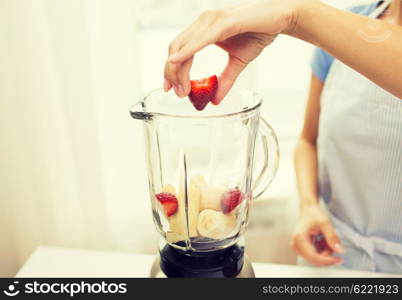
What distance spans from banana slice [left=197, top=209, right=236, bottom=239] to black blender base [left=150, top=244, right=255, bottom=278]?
27 mm

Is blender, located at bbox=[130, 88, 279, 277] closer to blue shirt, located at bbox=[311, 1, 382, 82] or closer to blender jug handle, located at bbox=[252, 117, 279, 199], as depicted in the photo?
blender jug handle, located at bbox=[252, 117, 279, 199]

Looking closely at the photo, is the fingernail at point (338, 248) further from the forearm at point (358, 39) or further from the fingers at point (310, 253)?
the forearm at point (358, 39)

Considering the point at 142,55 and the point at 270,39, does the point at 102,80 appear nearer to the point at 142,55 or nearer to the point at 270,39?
the point at 142,55

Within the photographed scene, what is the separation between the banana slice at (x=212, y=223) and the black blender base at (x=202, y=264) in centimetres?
3

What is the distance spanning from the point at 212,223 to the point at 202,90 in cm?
18

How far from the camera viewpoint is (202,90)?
513mm

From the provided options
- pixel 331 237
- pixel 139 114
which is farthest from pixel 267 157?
pixel 331 237

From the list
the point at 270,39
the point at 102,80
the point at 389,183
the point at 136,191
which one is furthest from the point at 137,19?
the point at 389,183

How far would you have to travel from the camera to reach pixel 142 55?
104 cm

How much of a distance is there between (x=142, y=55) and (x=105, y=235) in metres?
0.51

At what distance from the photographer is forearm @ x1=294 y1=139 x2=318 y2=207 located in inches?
33.7

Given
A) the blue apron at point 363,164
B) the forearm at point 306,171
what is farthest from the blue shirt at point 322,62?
the forearm at point 306,171

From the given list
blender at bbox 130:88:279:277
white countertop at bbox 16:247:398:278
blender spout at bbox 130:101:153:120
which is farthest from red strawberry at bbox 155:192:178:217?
white countertop at bbox 16:247:398:278

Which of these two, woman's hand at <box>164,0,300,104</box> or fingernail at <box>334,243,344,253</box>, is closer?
woman's hand at <box>164,0,300,104</box>
